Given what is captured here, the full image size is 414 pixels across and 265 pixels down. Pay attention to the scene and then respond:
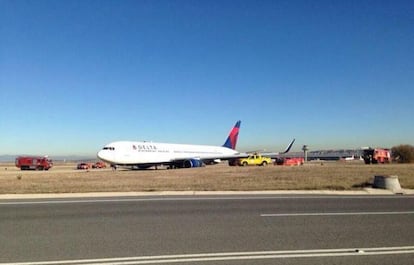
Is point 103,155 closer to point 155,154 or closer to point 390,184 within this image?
point 155,154

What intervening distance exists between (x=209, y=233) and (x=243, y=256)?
1988 millimetres

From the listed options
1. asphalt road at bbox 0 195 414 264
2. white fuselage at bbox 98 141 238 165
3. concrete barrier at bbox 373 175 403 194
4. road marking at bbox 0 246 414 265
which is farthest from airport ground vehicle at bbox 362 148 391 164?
road marking at bbox 0 246 414 265

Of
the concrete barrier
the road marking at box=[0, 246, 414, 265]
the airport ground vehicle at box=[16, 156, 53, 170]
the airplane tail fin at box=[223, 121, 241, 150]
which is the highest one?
the airplane tail fin at box=[223, 121, 241, 150]

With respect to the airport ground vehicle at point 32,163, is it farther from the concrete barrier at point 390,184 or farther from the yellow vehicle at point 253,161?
the concrete barrier at point 390,184

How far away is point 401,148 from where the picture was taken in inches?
2844

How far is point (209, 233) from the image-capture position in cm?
880

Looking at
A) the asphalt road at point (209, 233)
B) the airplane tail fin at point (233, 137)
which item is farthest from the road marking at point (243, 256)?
the airplane tail fin at point (233, 137)

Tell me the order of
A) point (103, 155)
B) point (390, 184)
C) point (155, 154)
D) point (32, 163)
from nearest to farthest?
point (390, 184), point (103, 155), point (155, 154), point (32, 163)

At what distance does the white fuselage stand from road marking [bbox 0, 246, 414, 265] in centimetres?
4066

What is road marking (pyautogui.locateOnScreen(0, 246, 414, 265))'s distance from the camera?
6.59m

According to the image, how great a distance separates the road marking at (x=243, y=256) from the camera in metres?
6.59

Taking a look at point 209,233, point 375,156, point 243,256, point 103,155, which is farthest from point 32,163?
point 243,256

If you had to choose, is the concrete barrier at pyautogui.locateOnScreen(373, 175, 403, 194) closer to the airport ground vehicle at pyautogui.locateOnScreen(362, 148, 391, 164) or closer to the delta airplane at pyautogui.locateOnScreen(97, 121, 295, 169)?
the delta airplane at pyautogui.locateOnScreen(97, 121, 295, 169)

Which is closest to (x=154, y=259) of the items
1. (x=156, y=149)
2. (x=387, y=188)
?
(x=387, y=188)
